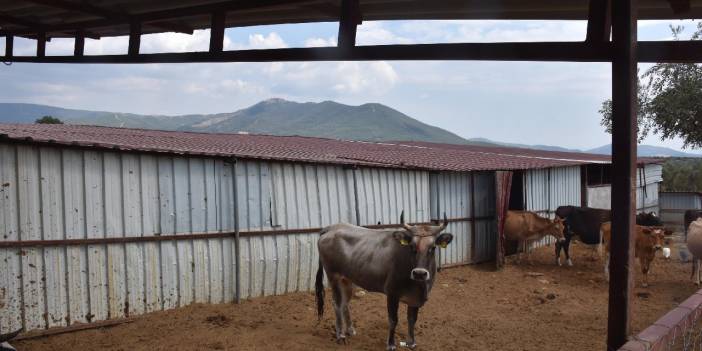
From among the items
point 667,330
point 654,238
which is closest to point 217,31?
point 667,330

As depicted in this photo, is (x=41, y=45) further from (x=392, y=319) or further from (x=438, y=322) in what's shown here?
(x=438, y=322)

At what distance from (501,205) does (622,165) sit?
39.4 ft

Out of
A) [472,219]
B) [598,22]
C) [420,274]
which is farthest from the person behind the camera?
[472,219]

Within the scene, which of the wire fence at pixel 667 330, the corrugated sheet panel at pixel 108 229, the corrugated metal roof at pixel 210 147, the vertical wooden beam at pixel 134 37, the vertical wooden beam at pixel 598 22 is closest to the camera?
the wire fence at pixel 667 330

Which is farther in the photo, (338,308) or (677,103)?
(677,103)

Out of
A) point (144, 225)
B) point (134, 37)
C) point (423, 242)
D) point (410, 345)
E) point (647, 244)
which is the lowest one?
point (410, 345)

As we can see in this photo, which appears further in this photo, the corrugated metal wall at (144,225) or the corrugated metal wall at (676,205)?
the corrugated metal wall at (676,205)

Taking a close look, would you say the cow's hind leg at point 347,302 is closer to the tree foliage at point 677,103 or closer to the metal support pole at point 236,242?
the metal support pole at point 236,242

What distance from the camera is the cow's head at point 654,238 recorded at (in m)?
12.8

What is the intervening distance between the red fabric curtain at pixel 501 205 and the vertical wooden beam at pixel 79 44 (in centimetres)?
1185

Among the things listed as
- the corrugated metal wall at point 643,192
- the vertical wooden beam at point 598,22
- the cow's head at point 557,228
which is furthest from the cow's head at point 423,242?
the corrugated metal wall at point 643,192

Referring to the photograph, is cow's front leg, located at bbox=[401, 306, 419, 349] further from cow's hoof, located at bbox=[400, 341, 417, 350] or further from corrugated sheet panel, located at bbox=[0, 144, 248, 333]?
corrugated sheet panel, located at bbox=[0, 144, 248, 333]

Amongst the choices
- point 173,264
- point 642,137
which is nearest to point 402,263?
point 173,264

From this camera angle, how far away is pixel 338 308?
8.62 meters
